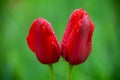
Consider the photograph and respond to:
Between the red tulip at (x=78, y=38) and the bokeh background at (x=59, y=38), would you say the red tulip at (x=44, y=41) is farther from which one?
the bokeh background at (x=59, y=38)

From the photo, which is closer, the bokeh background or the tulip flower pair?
the tulip flower pair

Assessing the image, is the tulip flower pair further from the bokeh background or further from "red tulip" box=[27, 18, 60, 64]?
the bokeh background

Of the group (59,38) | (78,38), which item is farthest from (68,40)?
(59,38)

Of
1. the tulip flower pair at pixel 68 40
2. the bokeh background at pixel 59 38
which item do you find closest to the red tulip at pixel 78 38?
the tulip flower pair at pixel 68 40

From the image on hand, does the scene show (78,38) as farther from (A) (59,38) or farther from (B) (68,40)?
(A) (59,38)

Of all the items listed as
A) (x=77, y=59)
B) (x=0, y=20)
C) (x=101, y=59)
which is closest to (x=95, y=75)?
(x=101, y=59)

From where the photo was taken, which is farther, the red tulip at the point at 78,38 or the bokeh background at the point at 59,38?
the bokeh background at the point at 59,38

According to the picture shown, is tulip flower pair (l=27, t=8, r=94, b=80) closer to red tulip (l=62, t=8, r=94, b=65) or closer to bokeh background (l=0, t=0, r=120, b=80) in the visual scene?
red tulip (l=62, t=8, r=94, b=65)

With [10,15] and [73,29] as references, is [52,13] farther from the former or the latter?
[73,29]

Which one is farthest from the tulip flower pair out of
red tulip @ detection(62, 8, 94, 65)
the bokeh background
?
the bokeh background
